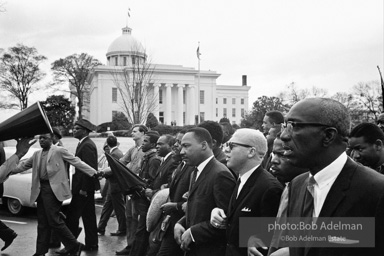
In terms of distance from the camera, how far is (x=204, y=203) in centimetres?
459

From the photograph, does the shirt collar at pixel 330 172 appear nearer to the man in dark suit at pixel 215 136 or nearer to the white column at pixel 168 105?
the man in dark suit at pixel 215 136

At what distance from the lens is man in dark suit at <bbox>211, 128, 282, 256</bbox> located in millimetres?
3746

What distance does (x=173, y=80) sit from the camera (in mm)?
88000

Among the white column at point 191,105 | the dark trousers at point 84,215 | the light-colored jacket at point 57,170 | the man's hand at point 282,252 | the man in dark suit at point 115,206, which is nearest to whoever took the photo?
the man's hand at point 282,252

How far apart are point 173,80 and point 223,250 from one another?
84.3 m

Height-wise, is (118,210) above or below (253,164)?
below

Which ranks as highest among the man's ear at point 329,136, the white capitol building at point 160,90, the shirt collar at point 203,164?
the white capitol building at point 160,90

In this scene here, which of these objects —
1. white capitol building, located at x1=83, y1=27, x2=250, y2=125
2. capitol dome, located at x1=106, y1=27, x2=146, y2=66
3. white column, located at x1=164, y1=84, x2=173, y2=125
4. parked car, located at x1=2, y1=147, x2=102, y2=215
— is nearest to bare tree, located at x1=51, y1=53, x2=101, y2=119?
white capitol building, located at x1=83, y1=27, x2=250, y2=125

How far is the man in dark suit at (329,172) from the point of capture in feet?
7.26

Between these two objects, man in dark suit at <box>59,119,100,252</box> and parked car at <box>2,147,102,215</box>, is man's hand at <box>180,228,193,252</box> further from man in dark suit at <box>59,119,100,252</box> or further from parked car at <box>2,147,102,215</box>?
parked car at <box>2,147,102,215</box>

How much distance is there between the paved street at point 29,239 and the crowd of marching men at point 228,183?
1.09 ft

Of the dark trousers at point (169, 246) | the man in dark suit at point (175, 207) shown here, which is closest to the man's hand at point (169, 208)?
the man in dark suit at point (175, 207)

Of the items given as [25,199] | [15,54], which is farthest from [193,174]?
[15,54]

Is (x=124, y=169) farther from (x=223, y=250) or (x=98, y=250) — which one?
(x=223, y=250)
